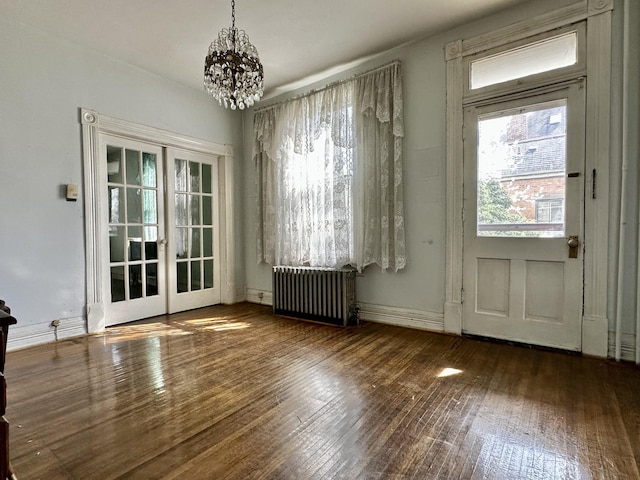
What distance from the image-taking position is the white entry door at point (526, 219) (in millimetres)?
2723

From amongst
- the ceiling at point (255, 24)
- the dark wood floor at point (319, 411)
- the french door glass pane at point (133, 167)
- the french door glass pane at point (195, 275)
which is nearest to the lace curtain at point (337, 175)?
the ceiling at point (255, 24)

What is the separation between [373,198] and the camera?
363cm

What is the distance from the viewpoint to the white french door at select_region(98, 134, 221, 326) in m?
3.76

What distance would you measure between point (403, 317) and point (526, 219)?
1.50 m

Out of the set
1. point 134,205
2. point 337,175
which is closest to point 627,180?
point 337,175

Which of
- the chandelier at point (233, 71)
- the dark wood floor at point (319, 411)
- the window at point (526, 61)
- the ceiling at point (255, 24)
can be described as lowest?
the dark wood floor at point (319, 411)

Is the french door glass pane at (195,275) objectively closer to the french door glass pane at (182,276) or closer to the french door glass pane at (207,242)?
the french door glass pane at (182,276)

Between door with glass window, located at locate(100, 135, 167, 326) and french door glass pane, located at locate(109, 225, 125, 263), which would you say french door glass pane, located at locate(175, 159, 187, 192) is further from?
french door glass pane, located at locate(109, 225, 125, 263)

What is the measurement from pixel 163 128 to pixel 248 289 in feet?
7.97

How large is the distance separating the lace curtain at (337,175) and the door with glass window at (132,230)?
1.35 metres

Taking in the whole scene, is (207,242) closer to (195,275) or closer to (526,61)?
(195,275)

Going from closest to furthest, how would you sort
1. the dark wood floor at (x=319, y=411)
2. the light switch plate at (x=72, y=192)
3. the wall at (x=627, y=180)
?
1. the dark wood floor at (x=319, y=411)
2. the wall at (x=627, y=180)
3. the light switch plate at (x=72, y=192)

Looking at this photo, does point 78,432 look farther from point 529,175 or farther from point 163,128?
point 529,175

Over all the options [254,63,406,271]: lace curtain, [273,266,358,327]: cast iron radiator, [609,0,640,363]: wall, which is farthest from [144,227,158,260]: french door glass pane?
[609,0,640,363]: wall
